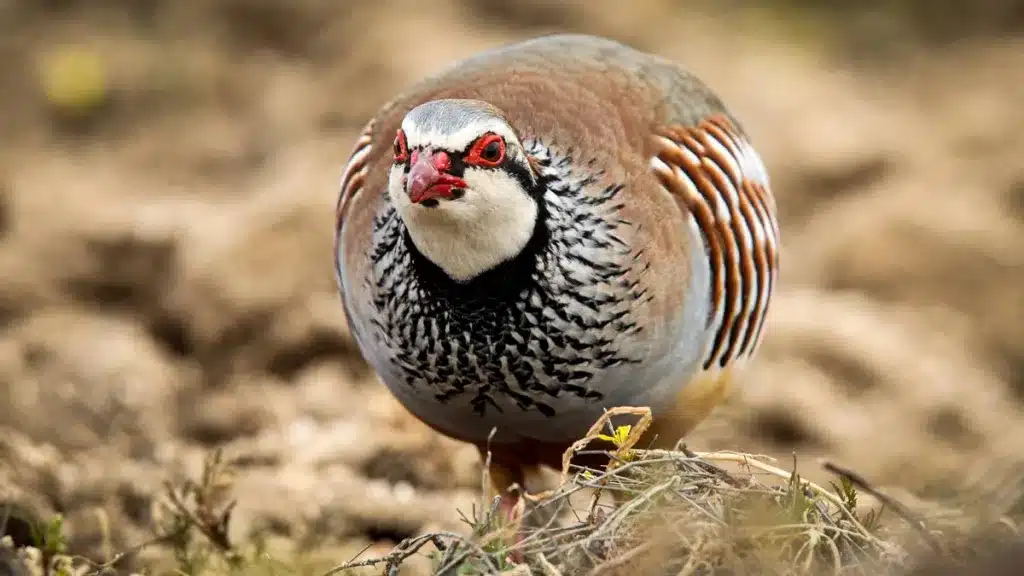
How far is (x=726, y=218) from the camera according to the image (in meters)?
3.22

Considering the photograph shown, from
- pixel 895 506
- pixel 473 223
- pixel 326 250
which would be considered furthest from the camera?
pixel 326 250

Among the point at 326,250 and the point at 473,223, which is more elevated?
the point at 473,223

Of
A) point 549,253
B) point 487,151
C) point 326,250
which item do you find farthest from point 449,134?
point 326,250

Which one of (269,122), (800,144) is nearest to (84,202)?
(269,122)

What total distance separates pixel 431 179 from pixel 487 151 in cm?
15

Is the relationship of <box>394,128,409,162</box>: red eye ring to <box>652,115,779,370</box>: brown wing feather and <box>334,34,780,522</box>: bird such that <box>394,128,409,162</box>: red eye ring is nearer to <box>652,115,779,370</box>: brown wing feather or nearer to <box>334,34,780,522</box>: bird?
<box>334,34,780,522</box>: bird

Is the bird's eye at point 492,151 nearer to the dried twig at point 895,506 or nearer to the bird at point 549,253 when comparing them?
the bird at point 549,253

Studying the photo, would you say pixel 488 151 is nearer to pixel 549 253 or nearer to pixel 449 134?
pixel 449 134

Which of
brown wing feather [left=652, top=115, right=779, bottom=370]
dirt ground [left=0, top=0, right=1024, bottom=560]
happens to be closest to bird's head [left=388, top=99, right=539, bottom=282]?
brown wing feather [left=652, top=115, right=779, bottom=370]

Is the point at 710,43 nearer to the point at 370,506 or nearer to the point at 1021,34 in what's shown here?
the point at 1021,34

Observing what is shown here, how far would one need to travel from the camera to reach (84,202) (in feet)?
22.6

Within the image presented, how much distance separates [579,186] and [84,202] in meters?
4.66

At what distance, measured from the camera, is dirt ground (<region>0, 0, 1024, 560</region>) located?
454cm

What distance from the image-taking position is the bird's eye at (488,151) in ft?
8.68
